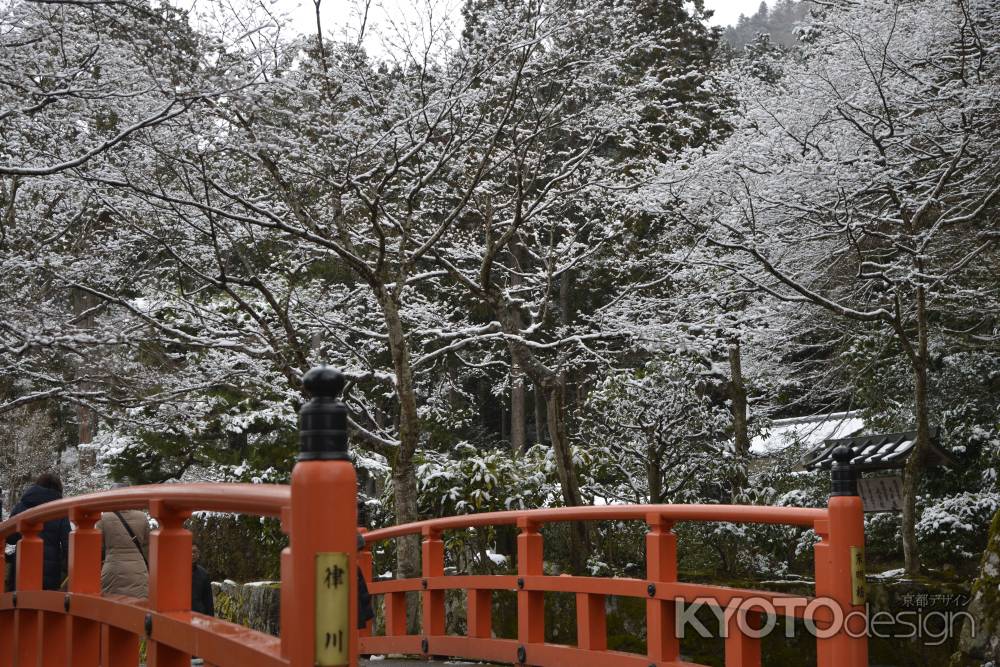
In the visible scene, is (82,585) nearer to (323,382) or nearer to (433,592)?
(323,382)

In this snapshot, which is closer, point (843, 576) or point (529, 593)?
point (843, 576)

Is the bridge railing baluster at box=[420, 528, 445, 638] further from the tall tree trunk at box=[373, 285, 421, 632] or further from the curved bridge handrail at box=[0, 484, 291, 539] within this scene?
the curved bridge handrail at box=[0, 484, 291, 539]

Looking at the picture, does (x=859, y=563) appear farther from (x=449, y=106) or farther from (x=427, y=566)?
(x=449, y=106)

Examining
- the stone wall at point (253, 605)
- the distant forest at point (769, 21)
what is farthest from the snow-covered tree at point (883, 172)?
the distant forest at point (769, 21)

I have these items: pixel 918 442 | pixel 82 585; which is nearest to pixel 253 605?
pixel 82 585

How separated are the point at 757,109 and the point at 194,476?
10.8 m

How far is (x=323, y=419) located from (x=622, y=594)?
3.18 metres

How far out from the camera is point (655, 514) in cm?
487

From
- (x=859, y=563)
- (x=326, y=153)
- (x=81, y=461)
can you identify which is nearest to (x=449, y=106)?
(x=326, y=153)

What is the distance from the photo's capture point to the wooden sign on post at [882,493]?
959 cm

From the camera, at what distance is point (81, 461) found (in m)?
17.6

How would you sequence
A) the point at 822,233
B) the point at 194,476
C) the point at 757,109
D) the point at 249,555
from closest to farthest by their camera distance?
the point at 822,233 < the point at 757,109 < the point at 249,555 < the point at 194,476

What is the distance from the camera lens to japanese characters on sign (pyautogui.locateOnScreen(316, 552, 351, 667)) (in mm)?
2102

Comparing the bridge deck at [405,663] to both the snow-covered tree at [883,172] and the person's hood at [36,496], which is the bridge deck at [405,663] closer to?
the person's hood at [36,496]
